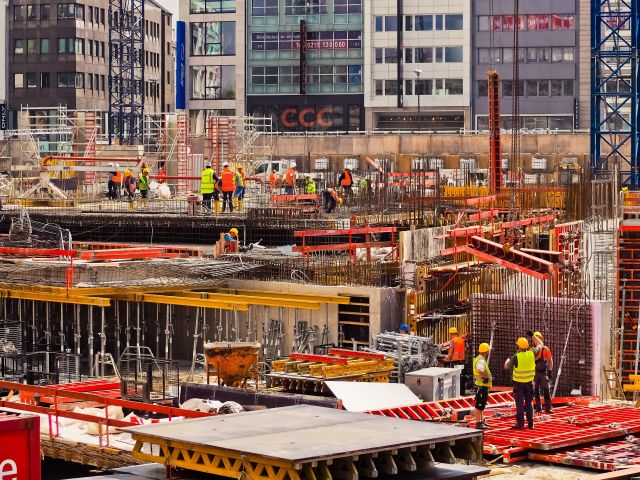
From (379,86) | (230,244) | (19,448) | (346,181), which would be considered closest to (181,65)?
(379,86)

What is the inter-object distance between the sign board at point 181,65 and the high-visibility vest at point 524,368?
96089mm

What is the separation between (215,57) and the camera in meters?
121

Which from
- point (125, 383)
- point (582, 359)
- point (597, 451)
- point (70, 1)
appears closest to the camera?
point (597, 451)

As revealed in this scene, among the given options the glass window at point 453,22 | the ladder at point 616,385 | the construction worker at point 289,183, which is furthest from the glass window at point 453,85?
the ladder at point 616,385

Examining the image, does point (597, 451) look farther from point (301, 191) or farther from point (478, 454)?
point (301, 191)

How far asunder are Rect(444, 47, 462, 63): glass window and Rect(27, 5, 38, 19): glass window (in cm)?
4169

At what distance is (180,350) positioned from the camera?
114 feet

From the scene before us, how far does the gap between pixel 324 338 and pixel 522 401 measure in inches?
369

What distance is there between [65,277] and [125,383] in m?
8.28

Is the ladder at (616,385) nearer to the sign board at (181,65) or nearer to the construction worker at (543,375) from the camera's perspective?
the construction worker at (543,375)

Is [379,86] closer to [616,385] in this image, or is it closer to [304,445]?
[616,385]

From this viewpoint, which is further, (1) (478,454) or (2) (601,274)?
(2) (601,274)

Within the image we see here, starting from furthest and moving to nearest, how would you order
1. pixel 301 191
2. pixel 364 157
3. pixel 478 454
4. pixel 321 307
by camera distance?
pixel 364 157
pixel 301 191
pixel 321 307
pixel 478 454

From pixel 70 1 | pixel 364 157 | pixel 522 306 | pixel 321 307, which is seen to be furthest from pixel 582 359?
pixel 70 1
